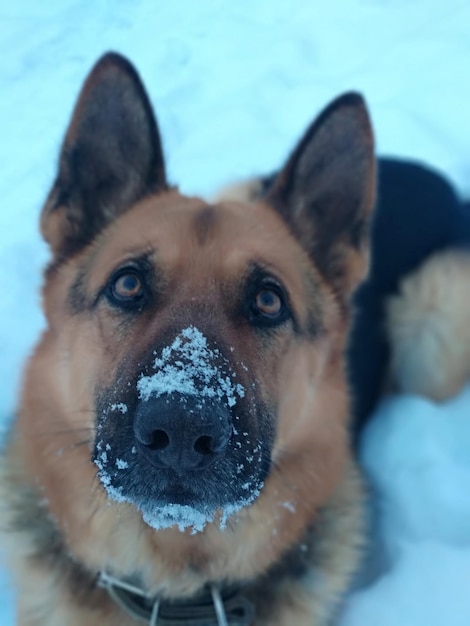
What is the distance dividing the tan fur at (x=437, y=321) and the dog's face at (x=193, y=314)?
4.07ft

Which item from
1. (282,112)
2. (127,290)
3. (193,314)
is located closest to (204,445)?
(193,314)

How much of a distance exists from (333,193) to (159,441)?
1.64 metres

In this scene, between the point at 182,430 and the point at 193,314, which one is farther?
the point at 193,314

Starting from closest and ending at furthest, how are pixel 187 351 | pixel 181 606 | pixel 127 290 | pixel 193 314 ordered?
pixel 187 351 → pixel 193 314 → pixel 127 290 → pixel 181 606

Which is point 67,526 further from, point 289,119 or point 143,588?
point 289,119

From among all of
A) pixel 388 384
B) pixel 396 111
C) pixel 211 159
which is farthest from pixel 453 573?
pixel 396 111

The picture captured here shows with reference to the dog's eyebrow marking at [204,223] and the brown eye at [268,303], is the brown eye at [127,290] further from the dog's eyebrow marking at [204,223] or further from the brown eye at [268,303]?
the brown eye at [268,303]

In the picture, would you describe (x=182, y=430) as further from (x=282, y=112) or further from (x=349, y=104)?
(x=282, y=112)

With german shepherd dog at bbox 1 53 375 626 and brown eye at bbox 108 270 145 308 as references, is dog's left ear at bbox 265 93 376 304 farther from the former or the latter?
brown eye at bbox 108 270 145 308

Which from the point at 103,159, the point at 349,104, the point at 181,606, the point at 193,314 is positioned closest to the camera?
the point at 193,314

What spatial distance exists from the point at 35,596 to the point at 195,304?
4.82 ft

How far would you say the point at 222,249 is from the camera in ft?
8.82

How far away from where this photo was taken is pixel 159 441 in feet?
6.41

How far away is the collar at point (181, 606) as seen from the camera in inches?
106
